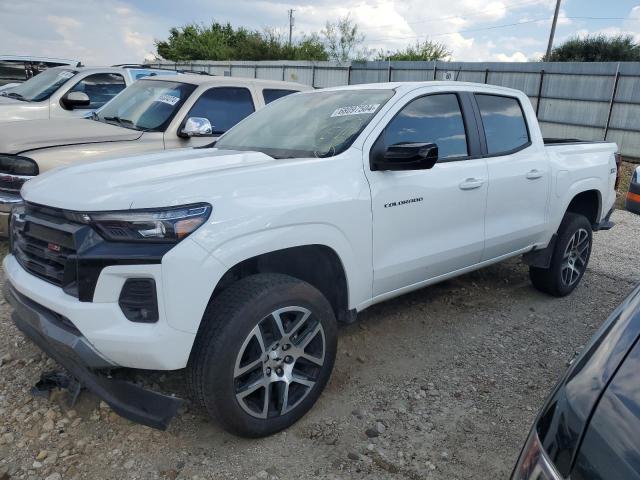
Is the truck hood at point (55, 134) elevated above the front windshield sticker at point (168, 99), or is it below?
below

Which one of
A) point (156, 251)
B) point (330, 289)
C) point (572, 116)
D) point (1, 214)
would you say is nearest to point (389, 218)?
point (330, 289)

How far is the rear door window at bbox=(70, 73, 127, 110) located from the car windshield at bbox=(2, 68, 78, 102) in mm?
251

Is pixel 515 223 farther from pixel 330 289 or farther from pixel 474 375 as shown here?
pixel 330 289

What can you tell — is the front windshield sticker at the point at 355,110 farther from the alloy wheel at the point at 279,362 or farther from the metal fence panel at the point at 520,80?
the metal fence panel at the point at 520,80

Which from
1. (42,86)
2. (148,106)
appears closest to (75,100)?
(42,86)

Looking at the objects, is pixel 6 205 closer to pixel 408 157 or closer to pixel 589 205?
pixel 408 157

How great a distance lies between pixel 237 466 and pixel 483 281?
3.48 m

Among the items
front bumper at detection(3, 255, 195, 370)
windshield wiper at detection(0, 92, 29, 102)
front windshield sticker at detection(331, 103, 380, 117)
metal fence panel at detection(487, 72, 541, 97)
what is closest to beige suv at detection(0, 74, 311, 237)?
front windshield sticker at detection(331, 103, 380, 117)

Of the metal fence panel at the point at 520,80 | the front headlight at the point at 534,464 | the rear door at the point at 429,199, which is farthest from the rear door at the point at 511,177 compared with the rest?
the metal fence panel at the point at 520,80

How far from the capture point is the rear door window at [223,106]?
577 cm

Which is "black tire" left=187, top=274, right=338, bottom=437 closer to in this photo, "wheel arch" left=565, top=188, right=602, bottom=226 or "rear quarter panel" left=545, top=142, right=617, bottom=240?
"rear quarter panel" left=545, top=142, right=617, bottom=240

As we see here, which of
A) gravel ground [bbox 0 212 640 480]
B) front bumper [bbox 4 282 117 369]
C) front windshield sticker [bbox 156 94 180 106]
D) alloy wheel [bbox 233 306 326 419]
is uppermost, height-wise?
front windshield sticker [bbox 156 94 180 106]

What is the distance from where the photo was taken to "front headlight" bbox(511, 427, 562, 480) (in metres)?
1.25

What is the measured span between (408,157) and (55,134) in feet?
12.3
